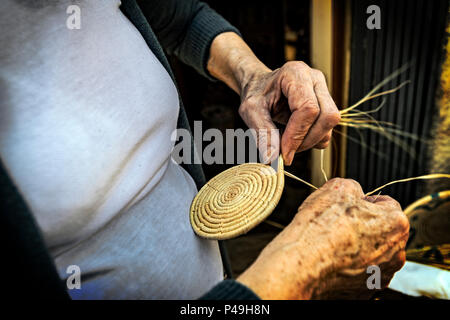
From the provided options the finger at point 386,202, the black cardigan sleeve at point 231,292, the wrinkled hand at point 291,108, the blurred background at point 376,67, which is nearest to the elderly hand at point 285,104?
the wrinkled hand at point 291,108

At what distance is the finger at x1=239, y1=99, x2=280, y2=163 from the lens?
0.99 m

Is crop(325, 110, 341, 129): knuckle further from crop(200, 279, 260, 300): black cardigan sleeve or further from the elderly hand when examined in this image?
crop(200, 279, 260, 300): black cardigan sleeve

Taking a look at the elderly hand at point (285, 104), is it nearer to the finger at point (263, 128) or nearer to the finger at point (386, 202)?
the finger at point (263, 128)

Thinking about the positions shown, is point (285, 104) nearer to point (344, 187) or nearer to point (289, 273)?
point (344, 187)

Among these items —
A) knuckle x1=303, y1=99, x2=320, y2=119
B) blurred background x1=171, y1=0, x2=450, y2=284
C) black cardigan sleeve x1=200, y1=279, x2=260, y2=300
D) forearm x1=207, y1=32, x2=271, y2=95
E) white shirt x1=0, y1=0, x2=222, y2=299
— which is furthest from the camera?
blurred background x1=171, y1=0, x2=450, y2=284

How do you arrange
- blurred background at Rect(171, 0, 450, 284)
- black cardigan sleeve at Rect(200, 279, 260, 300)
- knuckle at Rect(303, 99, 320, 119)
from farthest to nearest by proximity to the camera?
blurred background at Rect(171, 0, 450, 284) < knuckle at Rect(303, 99, 320, 119) < black cardigan sleeve at Rect(200, 279, 260, 300)

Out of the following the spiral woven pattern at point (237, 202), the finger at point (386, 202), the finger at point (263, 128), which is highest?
the finger at point (263, 128)

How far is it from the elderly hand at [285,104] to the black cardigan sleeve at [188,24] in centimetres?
15

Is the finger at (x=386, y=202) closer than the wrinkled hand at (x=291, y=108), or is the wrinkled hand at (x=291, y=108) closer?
the finger at (x=386, y=202)

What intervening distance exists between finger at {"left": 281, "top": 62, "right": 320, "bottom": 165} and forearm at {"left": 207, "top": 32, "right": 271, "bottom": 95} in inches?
6.8

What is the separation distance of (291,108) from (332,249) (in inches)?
17.6

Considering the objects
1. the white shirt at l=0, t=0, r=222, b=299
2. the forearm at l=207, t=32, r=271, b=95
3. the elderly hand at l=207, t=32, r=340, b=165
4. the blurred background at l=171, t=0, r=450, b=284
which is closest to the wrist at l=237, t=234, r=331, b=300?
the white shirt at l=0, t=0, r=222, b=299

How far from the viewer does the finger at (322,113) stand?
96cm
